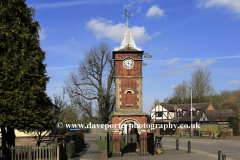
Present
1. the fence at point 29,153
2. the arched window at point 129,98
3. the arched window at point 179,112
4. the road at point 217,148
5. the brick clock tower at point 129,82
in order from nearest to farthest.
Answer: the fence at point 29,153 < the road at point 217,148 < the brick clock tower at point 129,82 < the arched window at point 129,98 < the arched window at point 179,112

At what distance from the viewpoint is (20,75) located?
50.6 ft

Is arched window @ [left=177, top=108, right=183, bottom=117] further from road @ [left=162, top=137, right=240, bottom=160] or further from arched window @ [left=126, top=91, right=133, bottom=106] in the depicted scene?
arched window @ [left=126, top=91, right=133, bottom=106]

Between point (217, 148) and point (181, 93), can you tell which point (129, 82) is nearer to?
point (217, 148)

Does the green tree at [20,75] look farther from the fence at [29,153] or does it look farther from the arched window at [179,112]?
the arched window at [179,112]

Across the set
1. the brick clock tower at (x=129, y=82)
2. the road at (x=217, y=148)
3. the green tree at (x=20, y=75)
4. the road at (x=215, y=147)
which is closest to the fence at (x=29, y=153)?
the green tree at (x=20, y=75)

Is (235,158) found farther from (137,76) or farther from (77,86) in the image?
(77,86)

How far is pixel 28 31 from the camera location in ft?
54.7

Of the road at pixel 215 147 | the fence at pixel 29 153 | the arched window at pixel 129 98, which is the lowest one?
the road at pixel 215 147

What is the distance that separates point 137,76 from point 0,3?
11867mm

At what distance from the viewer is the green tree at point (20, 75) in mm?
15195

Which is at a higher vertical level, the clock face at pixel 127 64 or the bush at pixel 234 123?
the clock face at pixel 127 64

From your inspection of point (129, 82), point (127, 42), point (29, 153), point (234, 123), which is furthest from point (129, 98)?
point (234, 123)

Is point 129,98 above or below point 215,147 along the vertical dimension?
above

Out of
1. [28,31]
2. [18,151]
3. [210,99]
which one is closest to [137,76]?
[28,31]
